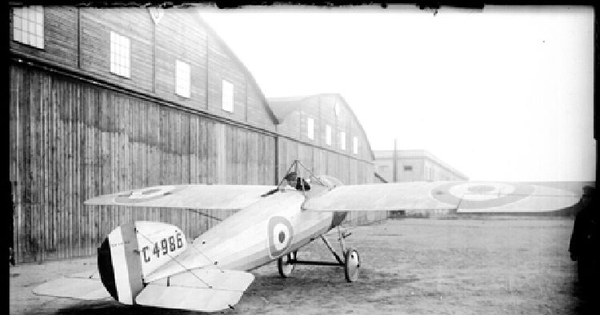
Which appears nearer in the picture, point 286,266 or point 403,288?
point 403,288

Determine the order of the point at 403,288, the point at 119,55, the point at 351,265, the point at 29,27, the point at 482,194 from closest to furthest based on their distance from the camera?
1. the point at 482,194
2. the point at 403,288
3. the point at 351,265
4. the point at 29,27
5. the point at 119,55

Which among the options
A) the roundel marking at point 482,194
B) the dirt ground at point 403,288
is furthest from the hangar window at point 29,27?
the roundel marking at point 482,194

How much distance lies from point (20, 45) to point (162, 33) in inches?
154

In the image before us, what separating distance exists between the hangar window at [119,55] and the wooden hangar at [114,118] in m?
0.03

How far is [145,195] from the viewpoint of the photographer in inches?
403

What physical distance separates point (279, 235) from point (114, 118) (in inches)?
269

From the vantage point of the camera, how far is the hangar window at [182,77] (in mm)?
13898

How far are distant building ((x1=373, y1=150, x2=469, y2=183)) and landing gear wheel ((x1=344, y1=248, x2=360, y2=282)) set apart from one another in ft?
109

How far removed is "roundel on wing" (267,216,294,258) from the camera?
25.6 feet

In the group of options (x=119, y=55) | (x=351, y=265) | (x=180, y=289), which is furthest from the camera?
(x=119, y=55)

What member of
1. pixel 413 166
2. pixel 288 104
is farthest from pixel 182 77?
pixel 413 166

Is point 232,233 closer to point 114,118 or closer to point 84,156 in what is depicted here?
point 84,156

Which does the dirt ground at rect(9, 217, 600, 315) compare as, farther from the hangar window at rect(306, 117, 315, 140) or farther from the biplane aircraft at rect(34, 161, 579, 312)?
the hangar window at rect(306, 117, 315, 140)

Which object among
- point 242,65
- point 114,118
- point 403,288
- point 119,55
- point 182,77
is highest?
point 242,65
